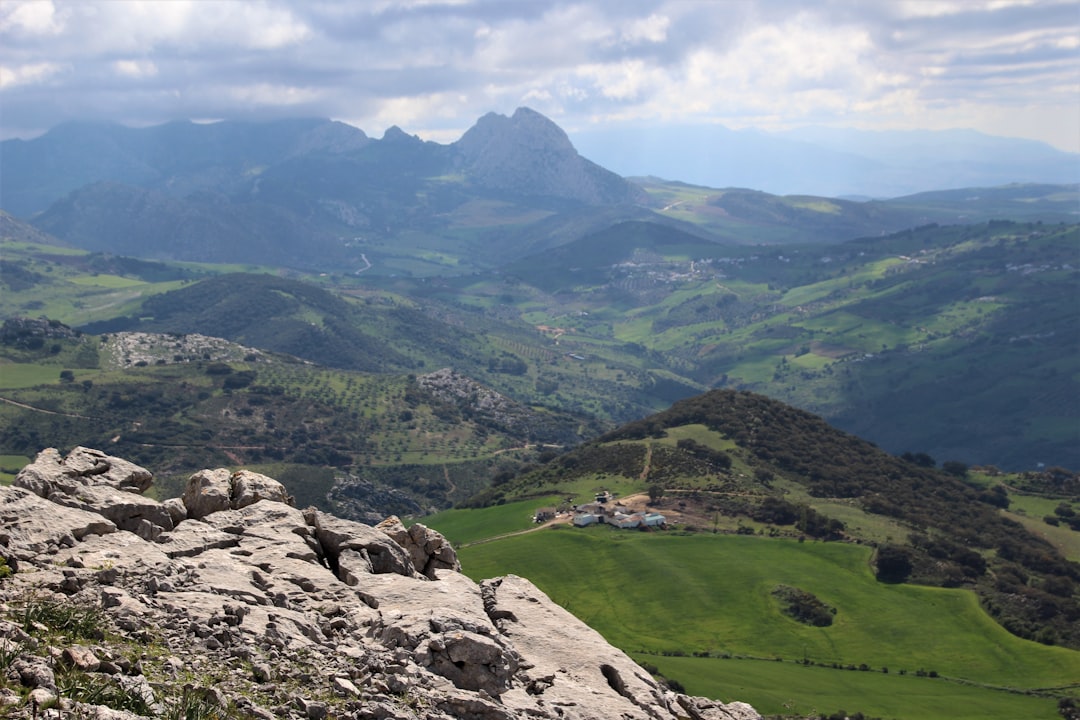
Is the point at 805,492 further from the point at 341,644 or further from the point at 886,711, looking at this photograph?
the point at 341,644

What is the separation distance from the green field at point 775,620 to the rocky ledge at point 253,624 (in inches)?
2276

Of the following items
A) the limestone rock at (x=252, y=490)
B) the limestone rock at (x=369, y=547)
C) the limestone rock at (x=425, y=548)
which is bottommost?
the limestone rock at (x=425, y=548)

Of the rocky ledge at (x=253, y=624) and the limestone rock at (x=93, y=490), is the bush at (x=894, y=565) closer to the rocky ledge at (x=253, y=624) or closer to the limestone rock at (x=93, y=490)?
the rocky ledge at (x=253, y=624)

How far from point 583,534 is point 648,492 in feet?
70.9

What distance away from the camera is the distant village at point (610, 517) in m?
144

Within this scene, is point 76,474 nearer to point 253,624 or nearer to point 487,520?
point 253,624

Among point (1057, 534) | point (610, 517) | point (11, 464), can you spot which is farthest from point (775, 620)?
point (11, 464)

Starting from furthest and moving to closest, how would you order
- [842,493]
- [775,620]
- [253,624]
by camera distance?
[842,493] < [775,620] < [253,624]

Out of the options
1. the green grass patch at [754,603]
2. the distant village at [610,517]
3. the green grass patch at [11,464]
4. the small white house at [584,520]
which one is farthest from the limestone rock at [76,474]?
the green grass patch at [11,464]

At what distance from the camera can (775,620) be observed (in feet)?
396

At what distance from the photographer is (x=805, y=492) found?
165 m

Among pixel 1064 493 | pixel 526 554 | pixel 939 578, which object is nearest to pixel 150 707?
pixel 526 554

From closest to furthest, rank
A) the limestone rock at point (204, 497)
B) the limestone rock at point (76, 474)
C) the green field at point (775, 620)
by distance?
the limestone rock at point (76, 474) → the limestone rock at point (204, 497) → the green field at point (775, 620)

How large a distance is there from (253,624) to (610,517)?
4634 inches
